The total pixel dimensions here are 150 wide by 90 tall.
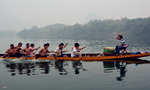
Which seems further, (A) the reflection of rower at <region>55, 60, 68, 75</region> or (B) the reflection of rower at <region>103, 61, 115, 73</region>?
(B) the reflection of rower at <region>103, 61, 115, 73</region>

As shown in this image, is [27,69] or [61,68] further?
[61,68]

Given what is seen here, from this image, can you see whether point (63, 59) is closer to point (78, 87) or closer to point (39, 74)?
point (39, 74)

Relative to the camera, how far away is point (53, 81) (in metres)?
9.50

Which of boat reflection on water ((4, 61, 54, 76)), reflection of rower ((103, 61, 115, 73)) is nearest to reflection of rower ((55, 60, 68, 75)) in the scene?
boat reflection on water ((4, 61, 54, 76))

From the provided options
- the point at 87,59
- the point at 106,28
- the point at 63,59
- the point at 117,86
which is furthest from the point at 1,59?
the point at 106,28

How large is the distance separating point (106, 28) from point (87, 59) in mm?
172950

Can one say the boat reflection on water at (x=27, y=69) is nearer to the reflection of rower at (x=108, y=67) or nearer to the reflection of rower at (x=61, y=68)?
the reflection of rower at (x=61, y=68)

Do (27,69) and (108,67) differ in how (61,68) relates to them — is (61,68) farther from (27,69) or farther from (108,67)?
(108,67)

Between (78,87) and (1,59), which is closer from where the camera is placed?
(78,87)

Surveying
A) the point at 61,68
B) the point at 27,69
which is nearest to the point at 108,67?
the point at 61,68

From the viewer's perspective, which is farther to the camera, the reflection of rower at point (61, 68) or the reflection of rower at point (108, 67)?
the reflection of rower at point (108, 67)

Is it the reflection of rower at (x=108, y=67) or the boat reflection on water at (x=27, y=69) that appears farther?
the reflection of rower at (x=108, y=67)

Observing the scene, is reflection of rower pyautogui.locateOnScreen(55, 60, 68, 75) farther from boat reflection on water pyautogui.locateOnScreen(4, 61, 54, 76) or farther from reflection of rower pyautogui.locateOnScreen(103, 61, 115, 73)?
reflection of rower pyautogui.locateOnScreen(103, 61, 115, 73)

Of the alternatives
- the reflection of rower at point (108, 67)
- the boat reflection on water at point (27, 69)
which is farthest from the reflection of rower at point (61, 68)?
the reflection of rower at point (108, 67)
